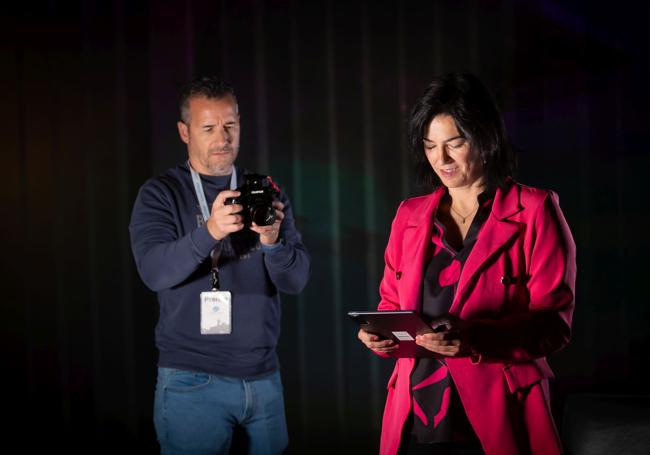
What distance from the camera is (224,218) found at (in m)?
2.16

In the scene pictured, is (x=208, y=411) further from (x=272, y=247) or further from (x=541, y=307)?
(x=541, y=307)

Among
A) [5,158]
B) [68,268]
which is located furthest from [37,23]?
[68,268]

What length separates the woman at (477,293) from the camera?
65.4 inches

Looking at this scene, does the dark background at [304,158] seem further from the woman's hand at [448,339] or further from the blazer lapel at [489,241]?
the woman's hand at [448,339]

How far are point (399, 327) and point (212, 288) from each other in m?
0.83

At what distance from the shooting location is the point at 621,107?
3.14 metres

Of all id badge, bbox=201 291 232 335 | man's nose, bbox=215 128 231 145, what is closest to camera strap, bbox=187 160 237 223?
man's nose, bbox=215 128 231 145

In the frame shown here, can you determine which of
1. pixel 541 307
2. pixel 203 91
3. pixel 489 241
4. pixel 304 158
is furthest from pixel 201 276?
pixel 304 158

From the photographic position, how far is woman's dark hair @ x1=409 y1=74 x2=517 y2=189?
1854 mm

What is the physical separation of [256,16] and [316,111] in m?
0.54

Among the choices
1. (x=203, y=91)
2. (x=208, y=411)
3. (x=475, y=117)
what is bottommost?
(x=208, y=411)

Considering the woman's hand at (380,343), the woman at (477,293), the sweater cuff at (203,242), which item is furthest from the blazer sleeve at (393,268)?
the sweater cuff at (203,242)

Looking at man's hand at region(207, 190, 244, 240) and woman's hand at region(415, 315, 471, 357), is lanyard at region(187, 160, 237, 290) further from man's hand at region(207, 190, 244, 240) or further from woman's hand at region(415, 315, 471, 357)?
woman's hand at region(415, 315, 471, 357)

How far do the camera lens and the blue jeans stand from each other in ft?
1.62
